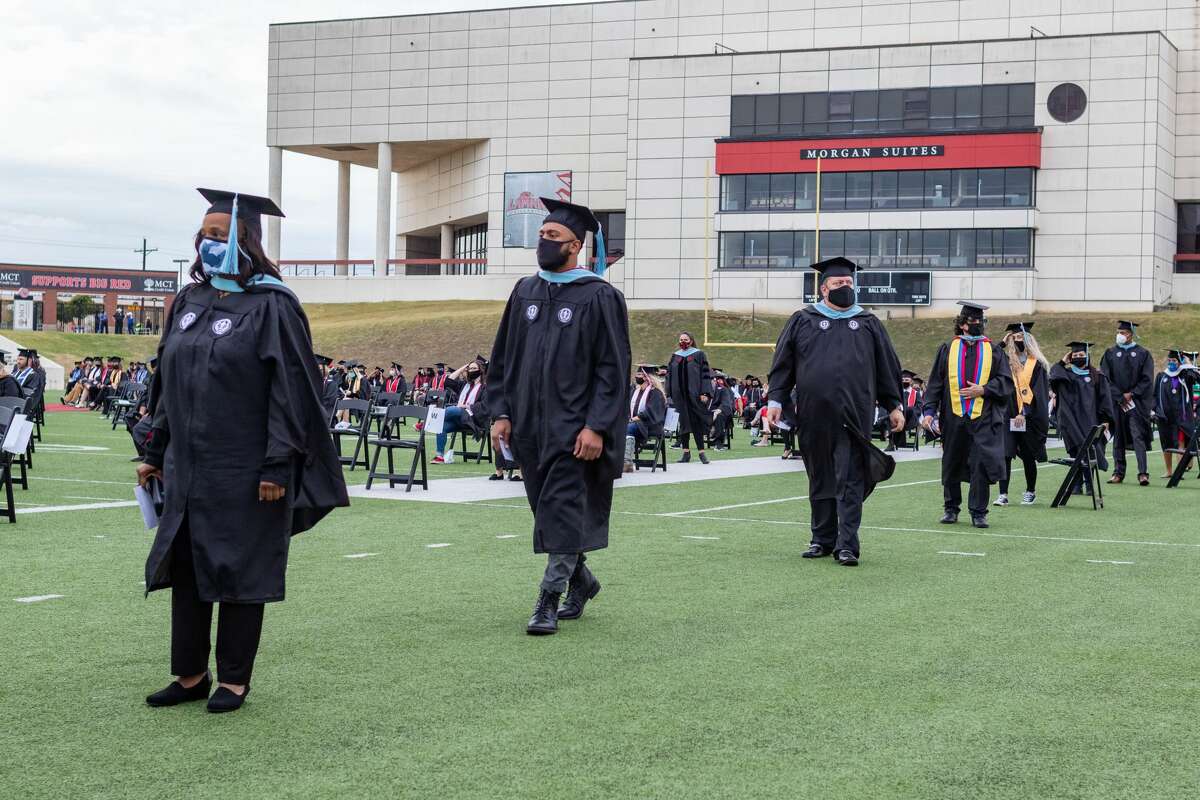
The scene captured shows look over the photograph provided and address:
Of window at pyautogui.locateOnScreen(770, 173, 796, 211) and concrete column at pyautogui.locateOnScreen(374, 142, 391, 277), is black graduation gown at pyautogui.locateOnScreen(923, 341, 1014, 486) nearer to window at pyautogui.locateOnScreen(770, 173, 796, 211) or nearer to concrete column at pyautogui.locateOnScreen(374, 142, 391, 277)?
window at pyautogui.locateOnScreen(770, 173, 796, 211)

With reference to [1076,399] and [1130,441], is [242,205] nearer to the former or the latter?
[1076,399]

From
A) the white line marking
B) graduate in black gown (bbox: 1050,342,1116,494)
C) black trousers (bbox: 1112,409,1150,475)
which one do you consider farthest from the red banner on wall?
the white line marking

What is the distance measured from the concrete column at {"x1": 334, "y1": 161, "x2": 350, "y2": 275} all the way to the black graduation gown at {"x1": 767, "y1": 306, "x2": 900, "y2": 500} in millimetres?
70452

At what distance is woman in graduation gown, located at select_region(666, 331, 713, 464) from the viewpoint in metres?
21.3

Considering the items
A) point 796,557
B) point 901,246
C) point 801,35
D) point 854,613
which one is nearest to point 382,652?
point 854,613

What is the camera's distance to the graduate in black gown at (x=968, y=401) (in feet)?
41.2

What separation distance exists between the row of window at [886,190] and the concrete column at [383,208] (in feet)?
66.9

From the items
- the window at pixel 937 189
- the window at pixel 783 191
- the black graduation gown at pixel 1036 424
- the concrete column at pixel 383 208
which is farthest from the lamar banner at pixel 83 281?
the black graduation gown at pixel 1036 424

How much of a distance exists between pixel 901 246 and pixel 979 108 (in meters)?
6.44

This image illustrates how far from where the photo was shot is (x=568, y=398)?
6.69 metres

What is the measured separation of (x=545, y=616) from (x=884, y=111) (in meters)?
56.4

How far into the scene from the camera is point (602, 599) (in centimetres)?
779

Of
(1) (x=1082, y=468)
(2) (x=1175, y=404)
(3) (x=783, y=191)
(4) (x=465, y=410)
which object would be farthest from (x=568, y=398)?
(3) (x=783, y=191)

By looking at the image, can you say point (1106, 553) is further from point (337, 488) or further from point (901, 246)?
point (901, 246)
